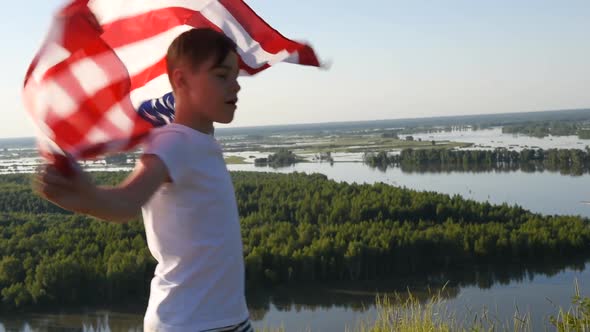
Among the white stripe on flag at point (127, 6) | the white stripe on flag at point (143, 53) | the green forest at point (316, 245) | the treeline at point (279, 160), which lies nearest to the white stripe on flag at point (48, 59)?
the white stripe on flag at point (127, 6)

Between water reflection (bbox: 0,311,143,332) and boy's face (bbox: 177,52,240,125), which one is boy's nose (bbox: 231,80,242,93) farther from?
water reflection (bbox: 0,311,143,332)

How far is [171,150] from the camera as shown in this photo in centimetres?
153

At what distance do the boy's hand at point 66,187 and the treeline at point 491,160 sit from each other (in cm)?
5217

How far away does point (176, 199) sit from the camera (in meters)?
1.58

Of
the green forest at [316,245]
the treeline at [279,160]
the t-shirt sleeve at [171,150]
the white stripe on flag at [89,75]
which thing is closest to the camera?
the t-shirt sleeve at [171,150]

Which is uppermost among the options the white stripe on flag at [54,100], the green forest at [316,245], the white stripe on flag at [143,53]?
the white stripe on flag at [143,53]

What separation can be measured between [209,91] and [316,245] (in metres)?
22.9

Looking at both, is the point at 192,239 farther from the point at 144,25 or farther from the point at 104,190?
the point at 144,25

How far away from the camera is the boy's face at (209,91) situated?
1675 mm

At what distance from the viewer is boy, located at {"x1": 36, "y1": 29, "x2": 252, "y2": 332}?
1.54 m

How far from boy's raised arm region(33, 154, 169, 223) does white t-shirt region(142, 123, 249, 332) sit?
0.07 meters

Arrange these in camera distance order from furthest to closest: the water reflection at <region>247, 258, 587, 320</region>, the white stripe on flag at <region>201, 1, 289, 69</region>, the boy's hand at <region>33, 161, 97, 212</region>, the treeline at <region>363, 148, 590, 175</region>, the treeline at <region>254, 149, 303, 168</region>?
1. the treeline at <region>254, 149, 303, 168</region>
2. the treeline at <region>363, 148, 590, 175</region>
3. the water reflection at <region>247, 258, 587, 320</region>
4. the white stripe on flag at <region>201, 1, 289, 69</region>
5. the boy's hand at <region>33, 161, 97, 212</region>

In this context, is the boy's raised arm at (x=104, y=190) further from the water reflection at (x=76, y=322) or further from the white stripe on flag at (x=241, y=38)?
the water reflection at (x=76, y=322)

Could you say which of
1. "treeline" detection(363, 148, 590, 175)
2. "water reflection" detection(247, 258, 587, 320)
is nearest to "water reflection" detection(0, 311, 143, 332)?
"water reflection" detection(247, 258, 587, 320)
